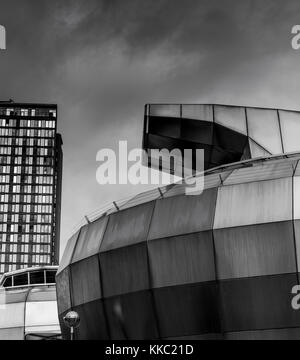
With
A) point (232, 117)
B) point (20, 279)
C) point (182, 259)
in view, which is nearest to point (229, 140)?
point (232, 117)

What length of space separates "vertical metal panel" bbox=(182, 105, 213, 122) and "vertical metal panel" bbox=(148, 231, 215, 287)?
45.4 ft

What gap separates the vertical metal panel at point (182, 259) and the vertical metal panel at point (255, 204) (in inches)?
39.4

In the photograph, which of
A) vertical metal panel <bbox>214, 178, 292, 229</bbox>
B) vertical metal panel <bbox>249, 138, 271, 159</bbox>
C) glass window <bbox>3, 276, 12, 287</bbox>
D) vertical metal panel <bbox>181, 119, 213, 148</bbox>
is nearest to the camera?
vertical metal panel <bbox>214, 178, 292, 229</bbox>

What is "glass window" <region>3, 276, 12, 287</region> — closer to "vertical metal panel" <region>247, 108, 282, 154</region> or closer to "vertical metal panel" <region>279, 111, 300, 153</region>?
"vertical metal panel" <region>247, 108, 282, 154</region>

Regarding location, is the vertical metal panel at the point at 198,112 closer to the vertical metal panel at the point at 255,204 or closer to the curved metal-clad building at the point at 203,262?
the curved metal-clad building at the point at 203,262

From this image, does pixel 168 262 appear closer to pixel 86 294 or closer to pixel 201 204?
pixel 201 204

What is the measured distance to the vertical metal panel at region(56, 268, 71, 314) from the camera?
30102mm

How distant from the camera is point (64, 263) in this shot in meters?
31.4

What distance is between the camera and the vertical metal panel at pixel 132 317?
2507 centimetres

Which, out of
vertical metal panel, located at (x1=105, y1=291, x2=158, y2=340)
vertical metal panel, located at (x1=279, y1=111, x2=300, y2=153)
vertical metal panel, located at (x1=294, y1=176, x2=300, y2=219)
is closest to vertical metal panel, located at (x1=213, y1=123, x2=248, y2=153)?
vertical metal panel, located at (x1=279, y1=111, x2=300, y2=153)

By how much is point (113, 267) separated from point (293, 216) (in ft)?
26.1

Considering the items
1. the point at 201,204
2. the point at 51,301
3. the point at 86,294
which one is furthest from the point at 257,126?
the point at 51,301

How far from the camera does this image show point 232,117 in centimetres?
3725
